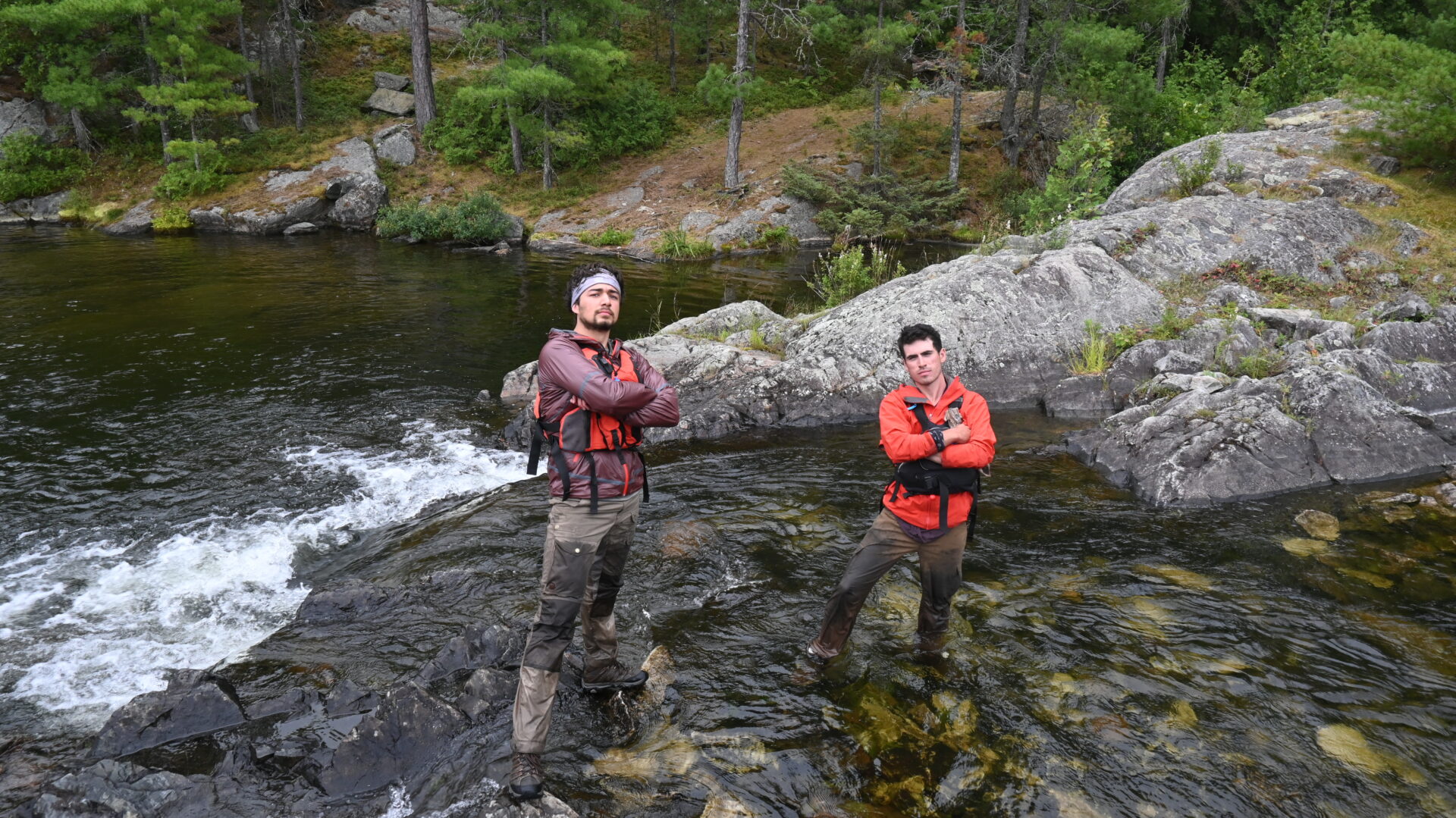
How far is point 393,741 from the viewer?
15.9 ft

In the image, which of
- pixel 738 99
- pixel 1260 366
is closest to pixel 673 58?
pixel 738 99

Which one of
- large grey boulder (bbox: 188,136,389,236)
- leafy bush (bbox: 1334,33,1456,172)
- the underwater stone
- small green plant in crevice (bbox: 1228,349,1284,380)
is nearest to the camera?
the underwater stone

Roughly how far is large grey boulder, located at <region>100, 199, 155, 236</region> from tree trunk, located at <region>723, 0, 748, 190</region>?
20.8 metres

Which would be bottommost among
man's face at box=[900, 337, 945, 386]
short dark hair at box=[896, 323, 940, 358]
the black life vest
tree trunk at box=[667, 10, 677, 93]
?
the black life vest

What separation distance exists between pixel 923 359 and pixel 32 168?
40004 millimetres

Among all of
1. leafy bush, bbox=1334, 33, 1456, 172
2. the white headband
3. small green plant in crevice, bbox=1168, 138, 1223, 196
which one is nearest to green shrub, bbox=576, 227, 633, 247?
small green plant in crevice, bbox=1168, 138, 1223, 196

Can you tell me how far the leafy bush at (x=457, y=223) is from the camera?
27.2 metres

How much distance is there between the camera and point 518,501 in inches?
347

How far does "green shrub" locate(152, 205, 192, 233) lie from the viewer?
94.5 feet

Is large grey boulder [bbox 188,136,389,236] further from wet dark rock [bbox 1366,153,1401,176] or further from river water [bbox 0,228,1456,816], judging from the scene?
wet dark rock [bbox 1366,153,1401,176]

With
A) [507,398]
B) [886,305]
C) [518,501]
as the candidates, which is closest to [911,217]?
[886,305]

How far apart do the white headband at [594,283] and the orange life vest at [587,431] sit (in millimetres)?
313

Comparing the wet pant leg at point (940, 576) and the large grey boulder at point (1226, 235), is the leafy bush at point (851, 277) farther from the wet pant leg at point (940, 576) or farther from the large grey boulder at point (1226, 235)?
the wet pant leg at point (940, 576)

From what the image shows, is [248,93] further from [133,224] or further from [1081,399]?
[1081,399]
